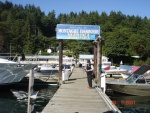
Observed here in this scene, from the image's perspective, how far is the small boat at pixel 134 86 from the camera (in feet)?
76.6

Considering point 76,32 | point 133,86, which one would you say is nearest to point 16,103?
point 76,32

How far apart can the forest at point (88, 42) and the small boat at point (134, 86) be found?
29.6 meters

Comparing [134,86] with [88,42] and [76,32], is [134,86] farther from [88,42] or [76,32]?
[88,42]

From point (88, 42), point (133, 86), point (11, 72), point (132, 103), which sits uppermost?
point (88, 42)

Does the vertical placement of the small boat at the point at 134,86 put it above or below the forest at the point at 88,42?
below

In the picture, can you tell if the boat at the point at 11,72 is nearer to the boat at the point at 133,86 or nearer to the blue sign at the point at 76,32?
the blue sign at the point at 76,32

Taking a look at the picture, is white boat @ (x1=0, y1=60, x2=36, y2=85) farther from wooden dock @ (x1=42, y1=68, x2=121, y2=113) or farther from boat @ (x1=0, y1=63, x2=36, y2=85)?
wooden dock @ (x1=42, y1=68, x2=121, y2=113)

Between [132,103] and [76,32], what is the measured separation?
28.7ft

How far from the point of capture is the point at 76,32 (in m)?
26.5

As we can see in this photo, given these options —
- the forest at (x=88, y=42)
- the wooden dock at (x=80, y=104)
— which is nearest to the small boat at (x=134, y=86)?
the wooden dock at (x=80, y=104)

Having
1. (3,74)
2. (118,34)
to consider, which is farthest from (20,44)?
(3,74)

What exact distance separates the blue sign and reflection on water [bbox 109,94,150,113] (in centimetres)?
617

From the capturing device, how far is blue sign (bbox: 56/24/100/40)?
26172mm

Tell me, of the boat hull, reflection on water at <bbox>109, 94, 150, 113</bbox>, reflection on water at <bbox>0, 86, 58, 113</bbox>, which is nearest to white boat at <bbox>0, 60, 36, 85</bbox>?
reflection on water at <bbox>0, 86, 58, 113</bbox>
